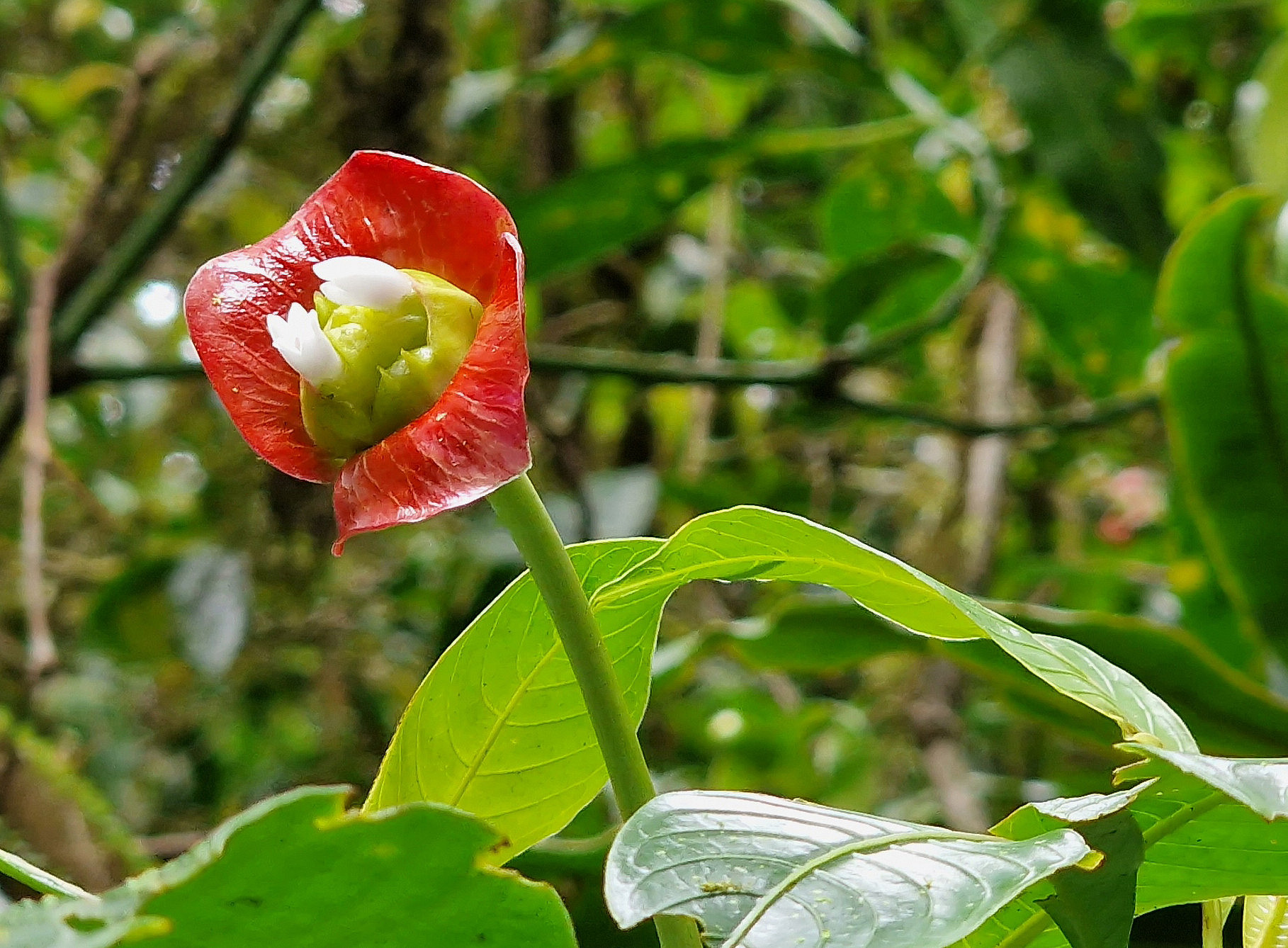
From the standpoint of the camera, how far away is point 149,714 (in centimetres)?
153

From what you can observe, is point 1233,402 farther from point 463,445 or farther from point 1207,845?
point 463,445

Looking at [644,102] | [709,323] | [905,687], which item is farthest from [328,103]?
[905,687]

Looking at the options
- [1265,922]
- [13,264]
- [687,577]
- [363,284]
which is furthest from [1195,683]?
[13,264]

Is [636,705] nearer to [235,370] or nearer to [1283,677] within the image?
[235,370]

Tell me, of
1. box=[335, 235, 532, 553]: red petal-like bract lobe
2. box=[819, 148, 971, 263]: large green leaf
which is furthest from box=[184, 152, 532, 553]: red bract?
box=[819, 148, 971, 263]: large green leaf

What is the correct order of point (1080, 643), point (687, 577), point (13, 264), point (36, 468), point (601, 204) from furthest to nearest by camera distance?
1. point (601, 204)
2. point (13, 264)
3. point (36, 468)
4. point (1080, 643)
5. point (687, 577)

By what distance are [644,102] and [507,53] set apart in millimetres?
240

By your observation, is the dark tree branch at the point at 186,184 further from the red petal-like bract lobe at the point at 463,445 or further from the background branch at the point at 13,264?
the red petal-like bract lobe at the point at 463,445

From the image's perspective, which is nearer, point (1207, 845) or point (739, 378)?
point (1207, 845)

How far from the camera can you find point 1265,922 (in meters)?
0.36

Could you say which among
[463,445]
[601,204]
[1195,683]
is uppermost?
[601,204]

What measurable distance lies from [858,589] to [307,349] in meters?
0.16

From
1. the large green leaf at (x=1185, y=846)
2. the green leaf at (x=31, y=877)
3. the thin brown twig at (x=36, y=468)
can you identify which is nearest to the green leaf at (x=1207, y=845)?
the large green leaf at (x=1185, y=846)

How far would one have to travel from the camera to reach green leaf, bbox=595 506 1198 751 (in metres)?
0.31
